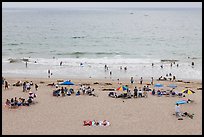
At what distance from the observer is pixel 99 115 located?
21.2 meters

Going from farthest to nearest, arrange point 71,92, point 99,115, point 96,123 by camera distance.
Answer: point 71,92 → point 99,115 → point 96,123

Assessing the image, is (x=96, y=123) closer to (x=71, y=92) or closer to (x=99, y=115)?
(x=99, y=115)

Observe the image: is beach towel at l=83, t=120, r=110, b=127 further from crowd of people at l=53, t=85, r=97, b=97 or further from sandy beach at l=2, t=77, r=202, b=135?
crowd of people at l=53, t=85, r=97, b=97

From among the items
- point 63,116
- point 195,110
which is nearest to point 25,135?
point 63,116

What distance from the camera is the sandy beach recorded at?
18.7m

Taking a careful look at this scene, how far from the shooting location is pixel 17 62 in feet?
144

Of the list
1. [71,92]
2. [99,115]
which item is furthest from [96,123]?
[71,92]

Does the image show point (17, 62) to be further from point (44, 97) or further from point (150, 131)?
point (150, 131)

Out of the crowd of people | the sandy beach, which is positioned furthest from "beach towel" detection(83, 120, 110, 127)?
the crowd of people

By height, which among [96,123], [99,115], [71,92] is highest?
[71,92]

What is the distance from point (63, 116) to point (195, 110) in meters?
8.80

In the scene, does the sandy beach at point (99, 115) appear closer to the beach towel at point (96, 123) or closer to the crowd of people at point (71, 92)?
the beach towel at point (96, 123)

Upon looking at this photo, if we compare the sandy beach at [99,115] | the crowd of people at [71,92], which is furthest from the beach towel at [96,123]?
the crowd of people at [71,92]

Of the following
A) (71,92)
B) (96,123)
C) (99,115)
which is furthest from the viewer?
(71,92)
